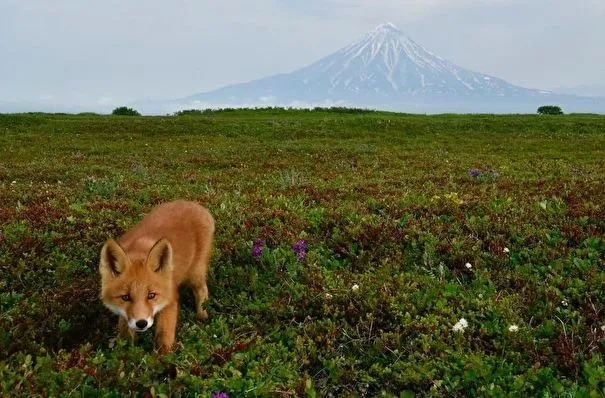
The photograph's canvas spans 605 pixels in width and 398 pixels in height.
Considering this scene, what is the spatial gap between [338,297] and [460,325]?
1573mm

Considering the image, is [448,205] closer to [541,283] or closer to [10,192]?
[541,283]

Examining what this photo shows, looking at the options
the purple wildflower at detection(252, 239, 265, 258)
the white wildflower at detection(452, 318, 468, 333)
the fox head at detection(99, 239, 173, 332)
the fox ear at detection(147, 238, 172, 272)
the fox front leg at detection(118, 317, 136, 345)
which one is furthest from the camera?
the purple wildflower at detection(252, 239, 265, 258)

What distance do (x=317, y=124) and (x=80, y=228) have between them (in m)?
38.2

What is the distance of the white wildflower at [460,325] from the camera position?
625 cm

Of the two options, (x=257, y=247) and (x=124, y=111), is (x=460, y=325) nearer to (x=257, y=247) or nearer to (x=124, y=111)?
(x=257, y=247)

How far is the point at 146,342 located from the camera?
20.2 ft

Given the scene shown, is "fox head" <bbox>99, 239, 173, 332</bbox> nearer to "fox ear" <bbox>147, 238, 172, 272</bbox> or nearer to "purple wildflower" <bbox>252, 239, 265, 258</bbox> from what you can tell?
"fox ear" <bbox>147, 238, 172, 272</bbox>

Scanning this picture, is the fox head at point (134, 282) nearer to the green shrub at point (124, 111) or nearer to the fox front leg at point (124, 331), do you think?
the fox front leg at point (124, 331)

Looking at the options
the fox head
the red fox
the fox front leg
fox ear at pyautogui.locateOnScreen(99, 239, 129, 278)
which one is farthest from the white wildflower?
fox ear at pyautogui.locateOnScreen(99, 239, 129, 278)

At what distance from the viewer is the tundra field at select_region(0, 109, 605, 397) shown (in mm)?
5391

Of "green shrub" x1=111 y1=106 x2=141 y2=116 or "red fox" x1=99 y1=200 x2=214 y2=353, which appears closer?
"red fox" x1=99 y1=200 x2=214 y2=353

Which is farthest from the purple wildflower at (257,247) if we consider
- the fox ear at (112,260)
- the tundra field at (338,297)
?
the fox ear at (112,260)

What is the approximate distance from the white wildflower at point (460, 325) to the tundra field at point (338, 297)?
15 mm

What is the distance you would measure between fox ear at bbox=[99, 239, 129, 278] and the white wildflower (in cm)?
379
